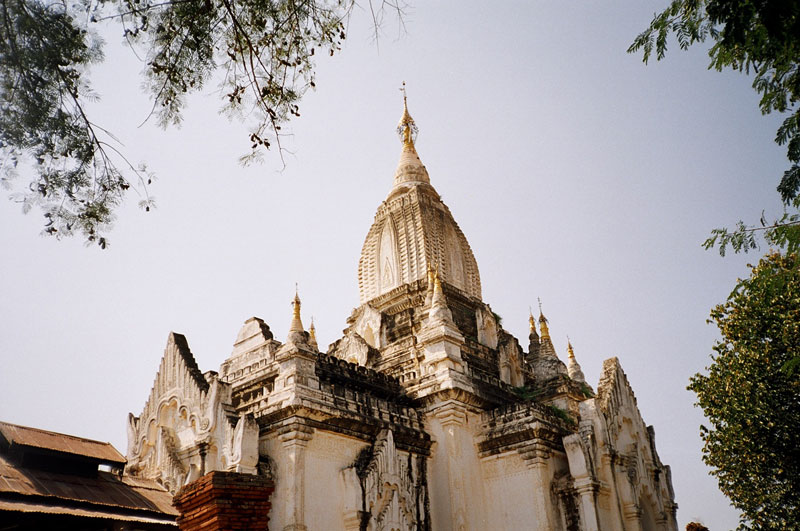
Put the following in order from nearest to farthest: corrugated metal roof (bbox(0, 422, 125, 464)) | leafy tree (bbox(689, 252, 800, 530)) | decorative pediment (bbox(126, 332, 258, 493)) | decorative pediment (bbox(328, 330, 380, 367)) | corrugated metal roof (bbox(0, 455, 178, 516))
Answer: corrugated metal roof (bbox(0, 455, 178, 516)) → corrugated metal roof (bbox(0, 422, 125, 464)) → decorative pediment (bbox(126, 332, 258, 493)) → leafy tree (bbox(689, 252, 800, 530)) → decorative pediment (bbox(328, 330, 380, 367))

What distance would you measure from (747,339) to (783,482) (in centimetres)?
429

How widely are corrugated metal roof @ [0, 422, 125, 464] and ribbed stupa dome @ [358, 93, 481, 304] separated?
1438cm

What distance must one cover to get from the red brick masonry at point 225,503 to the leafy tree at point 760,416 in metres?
16.0

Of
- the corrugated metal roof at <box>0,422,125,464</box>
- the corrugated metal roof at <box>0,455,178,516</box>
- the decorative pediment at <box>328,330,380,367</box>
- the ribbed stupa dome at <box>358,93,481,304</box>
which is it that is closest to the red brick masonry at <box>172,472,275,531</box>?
the corrugated metal roof at <box>0,455,178,516</box>

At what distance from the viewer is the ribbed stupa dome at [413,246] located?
27062mm

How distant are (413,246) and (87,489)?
54.9 feet

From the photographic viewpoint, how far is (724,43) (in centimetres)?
635

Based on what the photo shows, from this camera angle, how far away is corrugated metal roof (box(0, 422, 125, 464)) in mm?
12617

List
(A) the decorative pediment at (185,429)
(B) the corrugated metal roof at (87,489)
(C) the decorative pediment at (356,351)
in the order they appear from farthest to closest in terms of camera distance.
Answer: (C) the decorative pediment at (356,351) < (A) the decorative pediment at (185,429) < (B) the corrugated metal roof at (87,489)

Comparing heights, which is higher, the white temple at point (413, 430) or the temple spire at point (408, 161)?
Answer: the temple spire at point (408, 161)

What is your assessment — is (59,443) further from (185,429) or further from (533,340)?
(533,340)

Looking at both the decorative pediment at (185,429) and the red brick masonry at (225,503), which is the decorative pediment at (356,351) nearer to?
the decorative pediment at (185,429)

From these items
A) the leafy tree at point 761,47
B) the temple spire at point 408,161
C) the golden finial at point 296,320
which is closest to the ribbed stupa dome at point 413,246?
the temple spire at point 408,161

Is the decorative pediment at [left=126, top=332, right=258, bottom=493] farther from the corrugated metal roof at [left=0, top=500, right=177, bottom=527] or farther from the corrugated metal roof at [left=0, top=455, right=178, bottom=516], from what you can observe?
the corrugated metal roof at [left=0, top=500, right=177, bottom=527]
